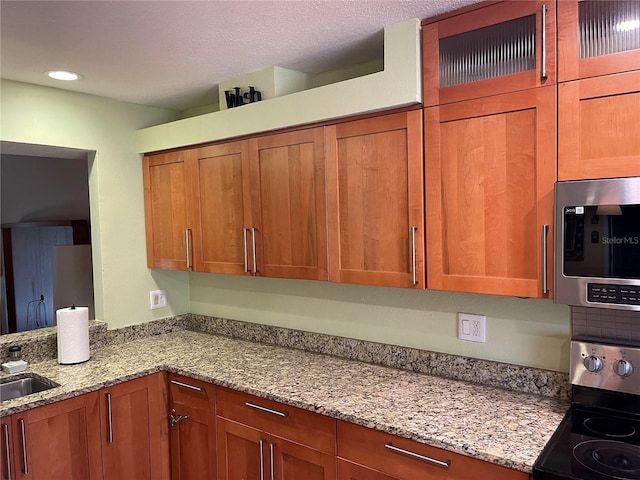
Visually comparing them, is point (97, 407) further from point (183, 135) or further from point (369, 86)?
point (369, 86)

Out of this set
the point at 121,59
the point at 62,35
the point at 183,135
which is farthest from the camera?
the point at 183,135

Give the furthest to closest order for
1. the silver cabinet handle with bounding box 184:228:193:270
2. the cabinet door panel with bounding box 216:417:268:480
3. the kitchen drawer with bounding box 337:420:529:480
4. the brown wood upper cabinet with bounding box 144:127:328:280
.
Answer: the silver cabinet handle with bounding box 184:228:193:270, the brown wood upper cabinet with bounding box 144:127:328:280, the cabinet door panel with bounding box 216:417:268:480, the kitchen drawer with bounding box 337:420:529:480

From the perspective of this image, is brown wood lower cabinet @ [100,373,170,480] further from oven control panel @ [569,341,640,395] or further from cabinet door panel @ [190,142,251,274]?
oven control panel @ [569,341,640,395]

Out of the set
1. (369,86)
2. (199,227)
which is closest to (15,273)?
(199,227)

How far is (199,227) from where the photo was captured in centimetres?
264

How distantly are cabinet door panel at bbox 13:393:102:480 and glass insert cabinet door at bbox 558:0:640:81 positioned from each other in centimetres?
232

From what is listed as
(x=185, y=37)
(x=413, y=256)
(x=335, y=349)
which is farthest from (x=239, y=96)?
(x=335, y=349)

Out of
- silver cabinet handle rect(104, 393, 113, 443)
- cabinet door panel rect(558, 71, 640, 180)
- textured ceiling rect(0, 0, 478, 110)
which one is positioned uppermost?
textured ceiling rect(0, 0, 478, 110)

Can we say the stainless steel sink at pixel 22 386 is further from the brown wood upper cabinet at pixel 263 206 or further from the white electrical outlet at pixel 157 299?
the brown wood upper cabinet at pixel 263 206

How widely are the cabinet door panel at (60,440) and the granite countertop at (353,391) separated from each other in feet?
0.21

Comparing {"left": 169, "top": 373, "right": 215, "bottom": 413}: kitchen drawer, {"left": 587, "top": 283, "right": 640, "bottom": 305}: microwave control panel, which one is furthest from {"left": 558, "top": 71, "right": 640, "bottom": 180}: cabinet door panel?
{"left": 169, "top": 373, "right": 215, "bottom": 413}: kitchen drawer

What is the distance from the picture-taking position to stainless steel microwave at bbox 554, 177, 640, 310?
137 centimetres

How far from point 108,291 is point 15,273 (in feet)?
8.08

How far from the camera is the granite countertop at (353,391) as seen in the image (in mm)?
1505
